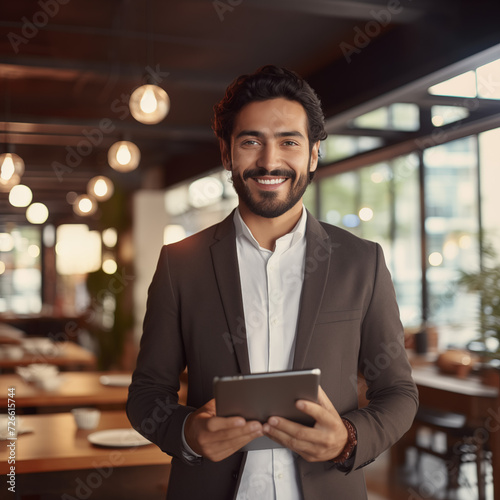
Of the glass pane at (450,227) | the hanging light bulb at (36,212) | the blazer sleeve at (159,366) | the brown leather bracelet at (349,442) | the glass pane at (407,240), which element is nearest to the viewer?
the brown leather bracelet at (349,442)

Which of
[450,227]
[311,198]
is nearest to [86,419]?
[450,227]

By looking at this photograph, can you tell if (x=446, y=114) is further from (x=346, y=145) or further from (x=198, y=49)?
(x=198, y=49)

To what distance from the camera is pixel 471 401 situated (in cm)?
442

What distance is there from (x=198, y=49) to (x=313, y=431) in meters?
5.17

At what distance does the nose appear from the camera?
1.55 m

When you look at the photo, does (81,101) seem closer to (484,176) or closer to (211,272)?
(484,176)

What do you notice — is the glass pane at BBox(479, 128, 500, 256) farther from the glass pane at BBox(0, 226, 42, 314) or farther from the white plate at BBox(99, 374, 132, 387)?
the glass pane at BBox(0, 226, 42, 314)

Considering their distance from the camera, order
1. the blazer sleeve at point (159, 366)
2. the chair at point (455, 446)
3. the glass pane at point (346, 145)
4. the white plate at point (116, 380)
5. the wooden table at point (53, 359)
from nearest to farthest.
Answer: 1. the blazer sleeve at point (159, 366)
2. the white plate at point (116, 380)
3. the chair at point (455, 446)
4. the wooden table at point (53, 359)
5. the glass pane at point (346, 145)

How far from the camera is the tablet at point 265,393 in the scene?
49.1 inches

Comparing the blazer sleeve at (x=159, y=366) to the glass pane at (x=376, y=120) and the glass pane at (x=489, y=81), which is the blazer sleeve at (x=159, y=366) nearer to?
the glass pane at (x=489, y=81)

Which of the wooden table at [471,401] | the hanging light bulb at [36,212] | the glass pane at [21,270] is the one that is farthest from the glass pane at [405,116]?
the glass pane at [21,270]

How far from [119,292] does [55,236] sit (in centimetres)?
1031

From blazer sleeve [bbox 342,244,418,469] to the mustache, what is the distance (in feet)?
1.01

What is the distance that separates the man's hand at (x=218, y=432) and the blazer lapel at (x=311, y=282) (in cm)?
26
